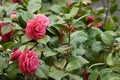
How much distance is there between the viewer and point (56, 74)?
1.35 metres

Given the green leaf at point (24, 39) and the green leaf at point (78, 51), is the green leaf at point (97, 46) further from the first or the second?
the green leaf at point (24, 39)

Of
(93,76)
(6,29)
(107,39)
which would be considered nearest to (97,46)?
(107,39)

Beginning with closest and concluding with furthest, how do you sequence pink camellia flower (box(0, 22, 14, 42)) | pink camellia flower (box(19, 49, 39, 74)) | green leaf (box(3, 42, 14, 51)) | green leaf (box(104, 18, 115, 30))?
pink camellia flower (box(19, 49, 39, 74)), green leaf (box(3, 42, 14, 51)), pink camellia flower (box(0, 22, 14, 42)), green leaf (box(104, 18, 115, 30))

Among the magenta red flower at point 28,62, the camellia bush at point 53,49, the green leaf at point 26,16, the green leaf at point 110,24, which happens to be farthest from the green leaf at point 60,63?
the green leaf at point 110,24

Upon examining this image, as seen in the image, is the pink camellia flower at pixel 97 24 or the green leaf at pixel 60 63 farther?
the pink camellia flower at pixel 97 24

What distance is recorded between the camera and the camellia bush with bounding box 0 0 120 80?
4.46 ft

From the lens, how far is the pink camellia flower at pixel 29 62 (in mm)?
1304

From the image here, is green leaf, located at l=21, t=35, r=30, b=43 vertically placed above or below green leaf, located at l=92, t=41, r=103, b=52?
above

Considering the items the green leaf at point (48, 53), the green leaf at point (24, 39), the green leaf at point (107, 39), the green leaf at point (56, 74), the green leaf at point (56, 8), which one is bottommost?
the green leaf at point (56, 74)

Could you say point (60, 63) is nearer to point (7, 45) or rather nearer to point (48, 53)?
point (48, 53)

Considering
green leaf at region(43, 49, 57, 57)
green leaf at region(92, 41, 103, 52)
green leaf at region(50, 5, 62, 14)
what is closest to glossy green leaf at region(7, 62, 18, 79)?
green leaf at region(43, 49, 57, 57)

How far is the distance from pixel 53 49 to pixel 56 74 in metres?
0.11

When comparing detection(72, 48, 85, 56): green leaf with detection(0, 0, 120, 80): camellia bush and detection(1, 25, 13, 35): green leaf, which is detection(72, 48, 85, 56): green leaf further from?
detection(1, 25, 13, 35): green leaf

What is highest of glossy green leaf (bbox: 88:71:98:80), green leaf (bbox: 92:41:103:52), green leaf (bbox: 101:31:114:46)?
green leaf (bbox: 101:31:114:46)
